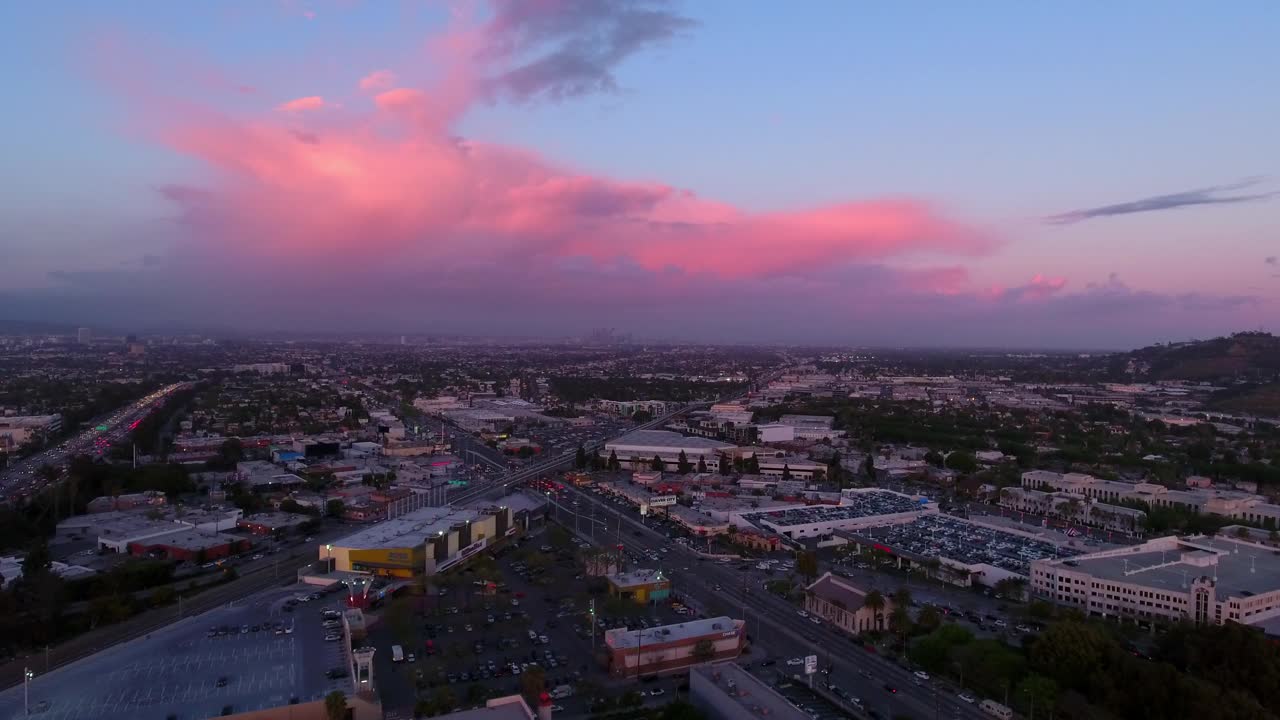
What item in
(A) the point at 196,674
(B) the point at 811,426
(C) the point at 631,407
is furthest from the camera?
(C) the point at 631,407

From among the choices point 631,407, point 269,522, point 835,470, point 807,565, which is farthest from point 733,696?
point 631,407

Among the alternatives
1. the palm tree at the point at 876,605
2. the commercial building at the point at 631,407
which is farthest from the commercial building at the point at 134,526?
the commercial building at the point at 631,407

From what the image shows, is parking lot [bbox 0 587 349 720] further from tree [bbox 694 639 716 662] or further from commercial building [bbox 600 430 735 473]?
commercial building [bbox 600 430 735 473]

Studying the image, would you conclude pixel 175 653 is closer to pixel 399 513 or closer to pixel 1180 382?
pixel 399 513

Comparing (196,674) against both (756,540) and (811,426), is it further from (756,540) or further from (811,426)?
(811,426)

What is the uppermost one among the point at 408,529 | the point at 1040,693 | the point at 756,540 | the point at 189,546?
the point at 408,529

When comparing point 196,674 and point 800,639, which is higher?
point 196,674

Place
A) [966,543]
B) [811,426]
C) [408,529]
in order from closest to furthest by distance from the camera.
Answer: [408,529]
[966,543]
[811,426]

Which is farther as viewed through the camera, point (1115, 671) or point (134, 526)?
point (134, 526)
